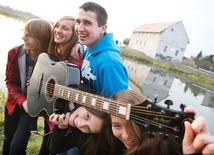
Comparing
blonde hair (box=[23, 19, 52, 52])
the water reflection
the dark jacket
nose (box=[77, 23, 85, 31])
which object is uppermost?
nose (box=[77, 23, 85, 31])

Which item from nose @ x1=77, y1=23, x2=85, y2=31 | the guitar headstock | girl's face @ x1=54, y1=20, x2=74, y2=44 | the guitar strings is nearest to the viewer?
the guitar headstock

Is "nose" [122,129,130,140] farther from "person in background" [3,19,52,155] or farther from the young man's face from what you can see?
"person in background" [3,19,52,155]

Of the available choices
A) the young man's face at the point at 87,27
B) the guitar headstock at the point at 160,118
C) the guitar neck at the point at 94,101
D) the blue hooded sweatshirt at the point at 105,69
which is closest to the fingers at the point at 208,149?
the guitar headstock at the point at 160,118

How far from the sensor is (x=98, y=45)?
217 centimetres

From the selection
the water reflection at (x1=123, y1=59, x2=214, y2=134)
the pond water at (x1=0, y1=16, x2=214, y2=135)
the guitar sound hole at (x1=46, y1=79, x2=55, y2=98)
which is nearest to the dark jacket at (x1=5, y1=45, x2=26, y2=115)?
the guitar sound hole at (x1=46, y1=79, x2=55, y2=98)

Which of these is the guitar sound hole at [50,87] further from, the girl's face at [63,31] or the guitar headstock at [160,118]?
the guitar headstock at [160,118]

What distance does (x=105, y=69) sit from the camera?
1.88 m

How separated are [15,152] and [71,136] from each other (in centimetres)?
86

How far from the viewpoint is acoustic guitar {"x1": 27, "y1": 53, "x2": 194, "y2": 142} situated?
114 centimetres

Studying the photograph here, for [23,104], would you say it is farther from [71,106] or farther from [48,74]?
[71,106]

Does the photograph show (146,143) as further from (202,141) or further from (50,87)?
(50,87)

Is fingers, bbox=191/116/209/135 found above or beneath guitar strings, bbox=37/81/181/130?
above

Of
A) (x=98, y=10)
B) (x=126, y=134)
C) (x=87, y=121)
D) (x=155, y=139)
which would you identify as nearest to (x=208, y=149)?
(x=155, y=139)

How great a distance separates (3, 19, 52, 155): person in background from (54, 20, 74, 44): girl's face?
0.25 m
